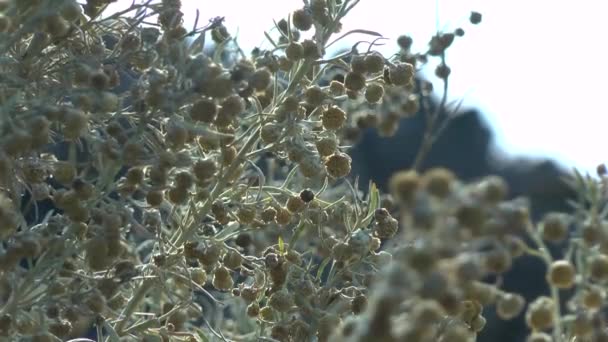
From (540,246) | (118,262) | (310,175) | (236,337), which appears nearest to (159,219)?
(118,262)

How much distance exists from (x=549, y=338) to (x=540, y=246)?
0.41 feet

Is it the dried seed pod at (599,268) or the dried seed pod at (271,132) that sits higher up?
the dried seed pod at (271,132)

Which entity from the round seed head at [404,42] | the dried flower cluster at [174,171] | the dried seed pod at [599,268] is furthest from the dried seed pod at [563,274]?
the round seed head at [404,42]

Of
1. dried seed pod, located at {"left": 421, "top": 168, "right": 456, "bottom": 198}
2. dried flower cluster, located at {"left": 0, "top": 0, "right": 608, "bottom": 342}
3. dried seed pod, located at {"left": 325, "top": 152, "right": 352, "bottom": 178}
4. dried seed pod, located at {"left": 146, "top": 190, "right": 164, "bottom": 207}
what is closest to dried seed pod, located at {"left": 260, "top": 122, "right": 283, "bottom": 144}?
dried flower cluster, located at {"left": 0, "top": 0, "right": 608, "bottom": 342}

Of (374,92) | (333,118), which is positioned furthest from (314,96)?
(374,92)

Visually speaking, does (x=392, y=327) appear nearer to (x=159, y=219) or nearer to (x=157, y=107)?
(x=157, y=107)

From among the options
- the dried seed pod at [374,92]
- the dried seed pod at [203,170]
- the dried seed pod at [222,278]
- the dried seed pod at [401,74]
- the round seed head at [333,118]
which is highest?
the dried seed pod at [401,74]

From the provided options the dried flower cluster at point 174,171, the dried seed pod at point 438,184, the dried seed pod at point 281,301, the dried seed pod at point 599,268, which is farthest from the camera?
the dried seed pod at point 281,301

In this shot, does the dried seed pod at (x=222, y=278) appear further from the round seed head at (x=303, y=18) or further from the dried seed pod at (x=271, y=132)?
the round seed head at (x=303, y=18)

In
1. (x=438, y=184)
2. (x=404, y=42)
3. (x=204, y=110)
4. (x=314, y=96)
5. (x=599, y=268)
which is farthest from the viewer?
(x=404, y=42)

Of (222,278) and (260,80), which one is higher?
(260,80)

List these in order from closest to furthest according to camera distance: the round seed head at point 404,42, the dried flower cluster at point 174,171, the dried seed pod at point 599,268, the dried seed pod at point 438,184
A: the dried seed pod at point 438,184
the dried seed pod at point 599,268
the dried flower cluster at point 174,171
the round seed head at point 404,42

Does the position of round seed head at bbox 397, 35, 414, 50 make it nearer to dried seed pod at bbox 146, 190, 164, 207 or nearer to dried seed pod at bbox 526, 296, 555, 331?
dried seed pod at bbox 146, 190, 164, 207

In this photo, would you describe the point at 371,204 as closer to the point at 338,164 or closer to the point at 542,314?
the point at 338,164
